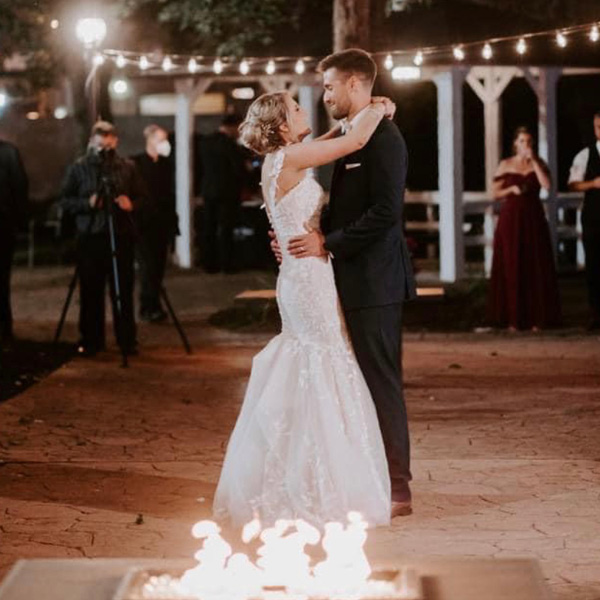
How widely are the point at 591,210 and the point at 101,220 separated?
14.8ft

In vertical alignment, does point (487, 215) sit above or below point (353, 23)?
below

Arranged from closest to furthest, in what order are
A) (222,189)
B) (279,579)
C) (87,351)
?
(279,579) → (87,351) → (222,189)

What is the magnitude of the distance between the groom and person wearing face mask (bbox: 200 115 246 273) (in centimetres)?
1419

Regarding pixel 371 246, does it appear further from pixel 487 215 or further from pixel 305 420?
pixel 487 215

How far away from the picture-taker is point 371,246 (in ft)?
24.0

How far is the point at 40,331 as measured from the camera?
15688mm

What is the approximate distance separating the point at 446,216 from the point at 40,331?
6753 mm

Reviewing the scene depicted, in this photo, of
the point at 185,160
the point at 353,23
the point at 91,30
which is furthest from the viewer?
the point at 185,160

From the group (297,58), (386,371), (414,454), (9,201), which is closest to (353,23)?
(297,58)

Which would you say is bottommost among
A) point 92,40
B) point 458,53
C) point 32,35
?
point 458,53

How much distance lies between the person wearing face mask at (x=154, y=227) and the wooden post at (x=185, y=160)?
21.3ft

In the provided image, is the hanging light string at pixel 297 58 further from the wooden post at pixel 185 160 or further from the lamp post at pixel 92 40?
the wooden post at pixel 185 160

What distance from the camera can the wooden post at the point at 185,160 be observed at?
75.0 ft

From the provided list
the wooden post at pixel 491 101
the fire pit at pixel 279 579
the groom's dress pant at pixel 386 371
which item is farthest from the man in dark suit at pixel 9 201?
the fire pit at pixel 279 579
